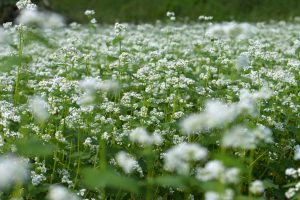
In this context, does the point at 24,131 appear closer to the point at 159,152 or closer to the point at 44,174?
the point at 44,174

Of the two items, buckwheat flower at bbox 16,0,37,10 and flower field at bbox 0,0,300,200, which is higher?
buckwheat flower at bbox 16,0,37,10

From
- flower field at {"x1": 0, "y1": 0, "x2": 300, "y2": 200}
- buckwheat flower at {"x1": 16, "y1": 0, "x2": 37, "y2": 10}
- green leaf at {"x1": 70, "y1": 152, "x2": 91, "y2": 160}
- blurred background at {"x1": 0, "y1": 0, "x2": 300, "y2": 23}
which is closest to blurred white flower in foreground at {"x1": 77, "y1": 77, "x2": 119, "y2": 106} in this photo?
flower field at {"x1": 0, "y1": 0, "x2": 300, "y2": 200}

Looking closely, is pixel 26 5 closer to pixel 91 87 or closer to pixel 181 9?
pixel 91 87

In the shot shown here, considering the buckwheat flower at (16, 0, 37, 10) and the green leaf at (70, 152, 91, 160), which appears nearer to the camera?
the green leaf at (70, 152, 91, 160)

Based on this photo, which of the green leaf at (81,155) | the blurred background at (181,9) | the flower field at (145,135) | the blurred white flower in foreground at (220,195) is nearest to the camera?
the blurred white flower in foreground at (220,195)

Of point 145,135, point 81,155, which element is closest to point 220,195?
point 145,135

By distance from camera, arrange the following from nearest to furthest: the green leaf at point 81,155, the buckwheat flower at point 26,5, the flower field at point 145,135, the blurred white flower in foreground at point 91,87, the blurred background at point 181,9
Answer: the flower field at point 145,135 < the blurred white flower in foreground at point 91,87 < the green leaf at point 81,155 < the buckwheat flower at point 26,5 < the blurred background at point 181,9

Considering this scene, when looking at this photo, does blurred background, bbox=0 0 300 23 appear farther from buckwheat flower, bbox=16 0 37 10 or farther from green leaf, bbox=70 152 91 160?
green leaf, bbox=70 152 91 160

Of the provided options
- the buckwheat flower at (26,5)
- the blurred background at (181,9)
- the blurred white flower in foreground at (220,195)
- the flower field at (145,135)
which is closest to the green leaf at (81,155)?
the flower field at (145,135)

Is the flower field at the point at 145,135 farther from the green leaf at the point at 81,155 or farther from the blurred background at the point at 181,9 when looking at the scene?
the blurred background at the point at 181,9
